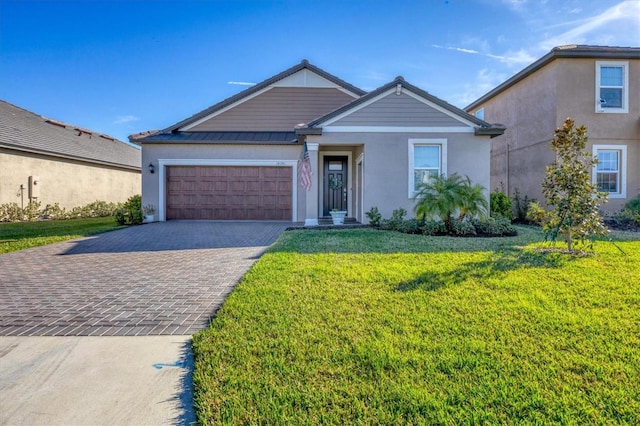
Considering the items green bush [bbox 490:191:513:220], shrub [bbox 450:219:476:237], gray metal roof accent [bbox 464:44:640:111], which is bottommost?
shrub [bbox 450:219:476:237]

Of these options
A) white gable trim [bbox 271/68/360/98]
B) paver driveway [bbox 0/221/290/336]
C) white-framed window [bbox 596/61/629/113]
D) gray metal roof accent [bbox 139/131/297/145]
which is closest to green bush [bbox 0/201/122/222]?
gray metal roof accent [bbox 139/131/297/145]

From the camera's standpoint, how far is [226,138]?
14.2 meters

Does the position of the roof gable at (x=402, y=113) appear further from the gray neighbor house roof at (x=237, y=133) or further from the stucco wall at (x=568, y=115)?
the stucco wall at (x=568, y=115)

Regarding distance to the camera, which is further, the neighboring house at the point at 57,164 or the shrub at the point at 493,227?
the neighboring house at the point at 57,164

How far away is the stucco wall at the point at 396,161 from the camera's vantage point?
1145cm

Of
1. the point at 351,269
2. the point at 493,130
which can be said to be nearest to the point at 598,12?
the point at 493,130

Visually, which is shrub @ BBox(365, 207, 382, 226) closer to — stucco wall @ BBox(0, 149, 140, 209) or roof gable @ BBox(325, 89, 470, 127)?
roof gable @ BBox(325, 89, 470, 127)

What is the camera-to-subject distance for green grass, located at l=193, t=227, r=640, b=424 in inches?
85.7

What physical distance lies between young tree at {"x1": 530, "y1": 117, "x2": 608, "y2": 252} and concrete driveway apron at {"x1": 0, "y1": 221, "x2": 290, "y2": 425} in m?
5.90

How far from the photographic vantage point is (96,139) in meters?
22.5

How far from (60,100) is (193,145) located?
12.7 m

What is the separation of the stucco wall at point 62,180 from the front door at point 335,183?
13678mm

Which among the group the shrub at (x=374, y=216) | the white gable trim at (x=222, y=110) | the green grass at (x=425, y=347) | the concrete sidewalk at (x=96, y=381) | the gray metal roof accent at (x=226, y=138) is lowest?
the concrete sidewalk at (x=96, y=381)

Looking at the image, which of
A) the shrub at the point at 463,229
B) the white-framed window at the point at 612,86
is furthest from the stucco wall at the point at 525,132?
the shrub at the point at 463,229
